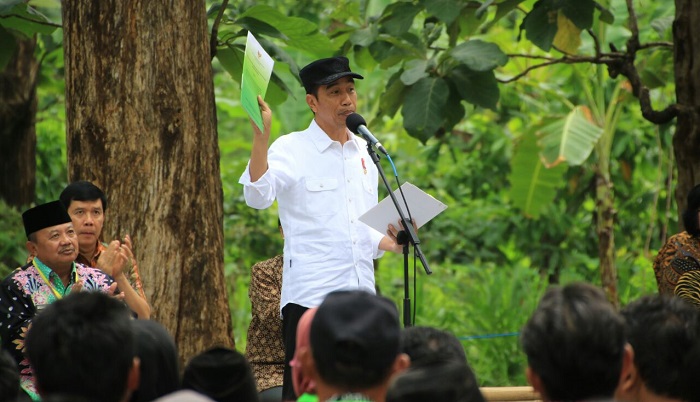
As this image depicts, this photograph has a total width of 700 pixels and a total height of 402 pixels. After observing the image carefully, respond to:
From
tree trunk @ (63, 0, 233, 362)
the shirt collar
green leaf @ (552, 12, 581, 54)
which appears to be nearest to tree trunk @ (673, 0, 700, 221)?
green leaf @ (552, 12, 581, 54)

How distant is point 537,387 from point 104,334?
3.44 feet

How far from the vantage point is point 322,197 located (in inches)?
198

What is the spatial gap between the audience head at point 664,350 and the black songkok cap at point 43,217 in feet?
8.45

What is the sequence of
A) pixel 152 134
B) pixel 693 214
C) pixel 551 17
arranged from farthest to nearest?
pixel 551 17 → pixel 693 214 → pixel 152 134

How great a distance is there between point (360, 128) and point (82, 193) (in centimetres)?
128

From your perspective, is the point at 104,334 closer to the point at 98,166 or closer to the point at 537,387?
the point at 537,387

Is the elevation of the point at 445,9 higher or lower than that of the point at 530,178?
higher

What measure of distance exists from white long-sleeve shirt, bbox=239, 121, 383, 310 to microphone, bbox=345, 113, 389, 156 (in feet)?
0.89

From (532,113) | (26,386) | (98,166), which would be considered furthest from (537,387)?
(532,113)

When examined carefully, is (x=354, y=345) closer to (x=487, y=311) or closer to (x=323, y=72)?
(x=323, y=72)

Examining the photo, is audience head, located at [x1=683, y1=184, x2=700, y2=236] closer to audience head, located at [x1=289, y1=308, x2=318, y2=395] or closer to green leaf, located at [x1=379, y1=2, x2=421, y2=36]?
green leaf, located at [x1=379, y1=2, x2=421, y2=36]

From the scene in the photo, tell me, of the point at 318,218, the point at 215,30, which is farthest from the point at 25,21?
the point at 318,218

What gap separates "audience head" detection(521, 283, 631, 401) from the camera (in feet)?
8.36

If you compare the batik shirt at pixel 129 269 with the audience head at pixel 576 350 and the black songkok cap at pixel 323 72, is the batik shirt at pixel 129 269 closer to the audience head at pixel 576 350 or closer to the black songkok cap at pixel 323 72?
the black songkok cap at pixel 323 72
